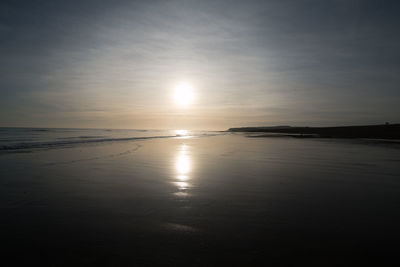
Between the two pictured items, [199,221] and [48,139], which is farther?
[48,139]

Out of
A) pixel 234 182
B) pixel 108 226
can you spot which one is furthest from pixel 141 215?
pixel 234 182

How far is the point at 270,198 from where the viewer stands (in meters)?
6.02

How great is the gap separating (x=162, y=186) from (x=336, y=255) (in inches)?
209

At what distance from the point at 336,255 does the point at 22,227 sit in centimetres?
550

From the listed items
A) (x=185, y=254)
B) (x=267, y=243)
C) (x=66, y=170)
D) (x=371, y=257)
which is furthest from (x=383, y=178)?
(x=66, y=170)

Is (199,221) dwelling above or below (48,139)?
below

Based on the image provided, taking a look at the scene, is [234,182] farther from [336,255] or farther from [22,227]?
[22,227]

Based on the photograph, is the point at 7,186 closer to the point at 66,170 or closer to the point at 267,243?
the point at 66,170

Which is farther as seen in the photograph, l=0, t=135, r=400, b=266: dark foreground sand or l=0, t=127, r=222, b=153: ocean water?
l=0, t=127, r=222, b=153: ocean water

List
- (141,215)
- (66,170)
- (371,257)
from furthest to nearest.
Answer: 1. (66,170)
2. (141,215)
3. (371,257)

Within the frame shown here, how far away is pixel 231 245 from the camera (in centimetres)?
356

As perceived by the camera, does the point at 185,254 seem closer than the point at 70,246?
Yes

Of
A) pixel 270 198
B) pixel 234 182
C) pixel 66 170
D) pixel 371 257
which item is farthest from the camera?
pixel 66 170

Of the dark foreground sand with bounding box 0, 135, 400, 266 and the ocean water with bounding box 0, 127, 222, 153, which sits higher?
the ocean water with bounding box 0, 127, 222, 153
